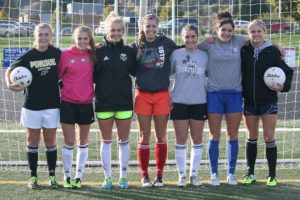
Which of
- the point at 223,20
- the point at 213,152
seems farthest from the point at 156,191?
the point at 223,20

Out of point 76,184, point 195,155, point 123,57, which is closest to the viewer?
point 123,57

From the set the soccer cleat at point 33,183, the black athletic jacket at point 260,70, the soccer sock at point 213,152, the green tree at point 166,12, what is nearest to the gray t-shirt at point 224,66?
the black athletic jacket at point 260,70

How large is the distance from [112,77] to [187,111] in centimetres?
85

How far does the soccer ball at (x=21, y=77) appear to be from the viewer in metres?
5.20

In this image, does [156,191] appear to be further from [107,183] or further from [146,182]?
[107,183]

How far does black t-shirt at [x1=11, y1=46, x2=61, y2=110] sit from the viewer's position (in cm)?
534

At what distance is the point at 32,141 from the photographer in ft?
18.0

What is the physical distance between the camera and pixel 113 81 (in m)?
5.38

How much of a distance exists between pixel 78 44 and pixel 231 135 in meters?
1.86

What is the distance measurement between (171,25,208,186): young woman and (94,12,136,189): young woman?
0.47 m

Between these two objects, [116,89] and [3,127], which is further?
[3,127]

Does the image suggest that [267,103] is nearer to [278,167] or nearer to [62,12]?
[278,167]

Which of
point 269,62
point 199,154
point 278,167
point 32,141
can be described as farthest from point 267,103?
point 32,141

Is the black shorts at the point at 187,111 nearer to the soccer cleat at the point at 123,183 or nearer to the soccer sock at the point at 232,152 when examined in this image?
the soccer sock at the point at 232,152
